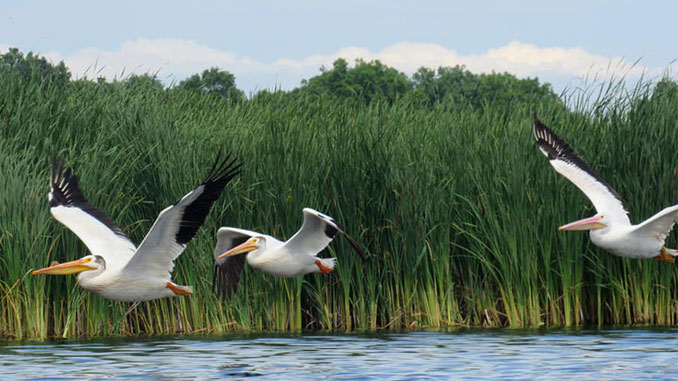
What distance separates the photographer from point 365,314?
13.3m

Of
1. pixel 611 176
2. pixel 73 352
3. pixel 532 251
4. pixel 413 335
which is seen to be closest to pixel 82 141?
pixel 73 352

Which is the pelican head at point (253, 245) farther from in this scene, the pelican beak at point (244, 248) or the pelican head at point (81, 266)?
the pelican head at point (81, 266)

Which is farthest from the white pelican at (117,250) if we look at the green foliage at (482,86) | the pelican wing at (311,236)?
the green foliage at (482,86)

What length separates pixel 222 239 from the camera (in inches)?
500

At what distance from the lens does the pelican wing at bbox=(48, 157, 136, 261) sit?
1149 centimetres

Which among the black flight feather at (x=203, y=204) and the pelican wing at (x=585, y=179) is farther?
the pelican wing at (x=585, y=179)

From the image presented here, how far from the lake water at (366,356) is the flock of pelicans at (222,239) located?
2.48ft

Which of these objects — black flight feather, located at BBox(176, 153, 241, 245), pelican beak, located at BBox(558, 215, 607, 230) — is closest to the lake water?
pelican beak, located at BBox(558, 215, 607, 230)

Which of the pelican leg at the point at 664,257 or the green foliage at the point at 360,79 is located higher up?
the green foliage at the point at 360,79

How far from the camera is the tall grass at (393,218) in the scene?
13.1 m

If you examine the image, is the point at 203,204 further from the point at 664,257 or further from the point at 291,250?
the point at 664,257

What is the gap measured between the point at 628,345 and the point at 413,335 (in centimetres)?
246

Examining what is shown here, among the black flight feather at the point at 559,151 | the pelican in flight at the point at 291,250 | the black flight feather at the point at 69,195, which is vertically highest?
the black flight feather at the point at 559,151

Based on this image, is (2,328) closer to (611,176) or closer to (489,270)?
(489,270)
